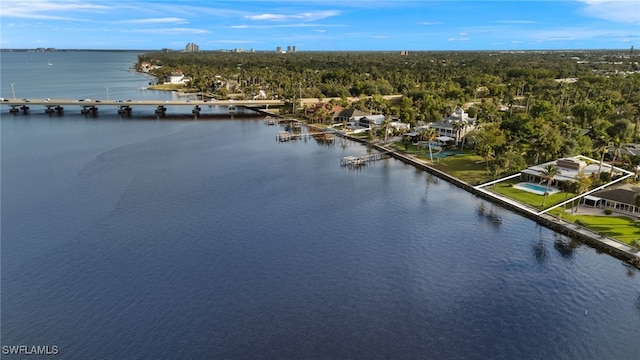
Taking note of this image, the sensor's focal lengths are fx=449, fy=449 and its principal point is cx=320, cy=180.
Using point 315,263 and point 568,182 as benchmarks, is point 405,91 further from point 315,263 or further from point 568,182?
point 315,263

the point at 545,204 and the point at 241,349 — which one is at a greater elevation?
the point at 545,204

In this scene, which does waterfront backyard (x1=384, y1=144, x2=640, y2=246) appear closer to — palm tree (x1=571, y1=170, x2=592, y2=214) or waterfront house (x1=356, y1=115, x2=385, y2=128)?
palm tree (x1=571, y1=170, x2=592, y2=214)

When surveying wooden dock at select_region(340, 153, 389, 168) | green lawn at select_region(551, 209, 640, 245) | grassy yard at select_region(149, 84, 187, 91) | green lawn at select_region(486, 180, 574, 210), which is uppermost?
grassy yard at select_region(149, 84, 187, 91)

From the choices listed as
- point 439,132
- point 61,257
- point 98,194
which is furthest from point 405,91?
point 61,257

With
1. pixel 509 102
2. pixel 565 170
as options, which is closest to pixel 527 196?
pixel 565 170

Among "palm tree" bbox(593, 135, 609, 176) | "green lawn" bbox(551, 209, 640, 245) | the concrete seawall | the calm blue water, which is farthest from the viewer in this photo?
"palm tree" bbox(593, 135, 609, 176)

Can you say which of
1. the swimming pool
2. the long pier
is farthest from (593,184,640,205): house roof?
the long pier
